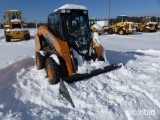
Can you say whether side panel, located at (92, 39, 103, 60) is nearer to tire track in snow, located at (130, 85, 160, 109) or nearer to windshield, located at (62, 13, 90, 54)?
windshield, located at (62, 13, 90, 54)

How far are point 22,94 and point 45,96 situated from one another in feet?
2.29

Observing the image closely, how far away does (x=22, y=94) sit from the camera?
197 inches

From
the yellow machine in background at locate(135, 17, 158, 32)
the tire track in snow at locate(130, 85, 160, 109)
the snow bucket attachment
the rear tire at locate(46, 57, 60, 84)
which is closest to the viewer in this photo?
the tire track in snow at locate(130, 85, 160, 109)

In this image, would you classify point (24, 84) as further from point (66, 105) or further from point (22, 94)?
point (66, 105)

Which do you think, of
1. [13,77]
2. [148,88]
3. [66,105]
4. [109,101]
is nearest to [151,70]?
[148,88]

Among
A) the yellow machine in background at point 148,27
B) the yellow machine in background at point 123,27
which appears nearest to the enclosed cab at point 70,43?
the yellow machine in background at point 123,27

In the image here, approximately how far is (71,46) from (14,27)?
525 inches

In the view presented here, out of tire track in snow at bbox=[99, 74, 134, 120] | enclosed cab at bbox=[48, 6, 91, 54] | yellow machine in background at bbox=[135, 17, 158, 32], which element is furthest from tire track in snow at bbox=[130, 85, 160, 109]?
yellow machine in background at bbox=[135, 17, 158, 32]

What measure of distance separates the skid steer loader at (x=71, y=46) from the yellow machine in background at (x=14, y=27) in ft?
36.5

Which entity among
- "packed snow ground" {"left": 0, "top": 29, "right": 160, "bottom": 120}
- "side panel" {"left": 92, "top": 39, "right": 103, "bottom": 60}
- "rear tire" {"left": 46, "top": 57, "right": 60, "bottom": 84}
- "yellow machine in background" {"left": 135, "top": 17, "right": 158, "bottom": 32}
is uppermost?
"yellow machine in background" {"left": 135, "top": 17, "right": 158, "bottom": 32}

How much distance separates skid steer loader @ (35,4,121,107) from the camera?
16.9 ft

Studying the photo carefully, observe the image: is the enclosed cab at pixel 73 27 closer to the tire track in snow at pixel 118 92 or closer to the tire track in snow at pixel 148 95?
the tire track in snow at pixel 118 92

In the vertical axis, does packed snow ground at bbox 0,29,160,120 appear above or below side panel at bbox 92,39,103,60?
below

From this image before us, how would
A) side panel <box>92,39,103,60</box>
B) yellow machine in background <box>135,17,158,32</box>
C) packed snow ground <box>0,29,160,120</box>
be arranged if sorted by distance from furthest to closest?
1. yellow machine in background <box>135,17,158,32</box>
2. side panel <box>92,39,103,60</box>
3. packed snow ground <box>0,29,160,120</box>
